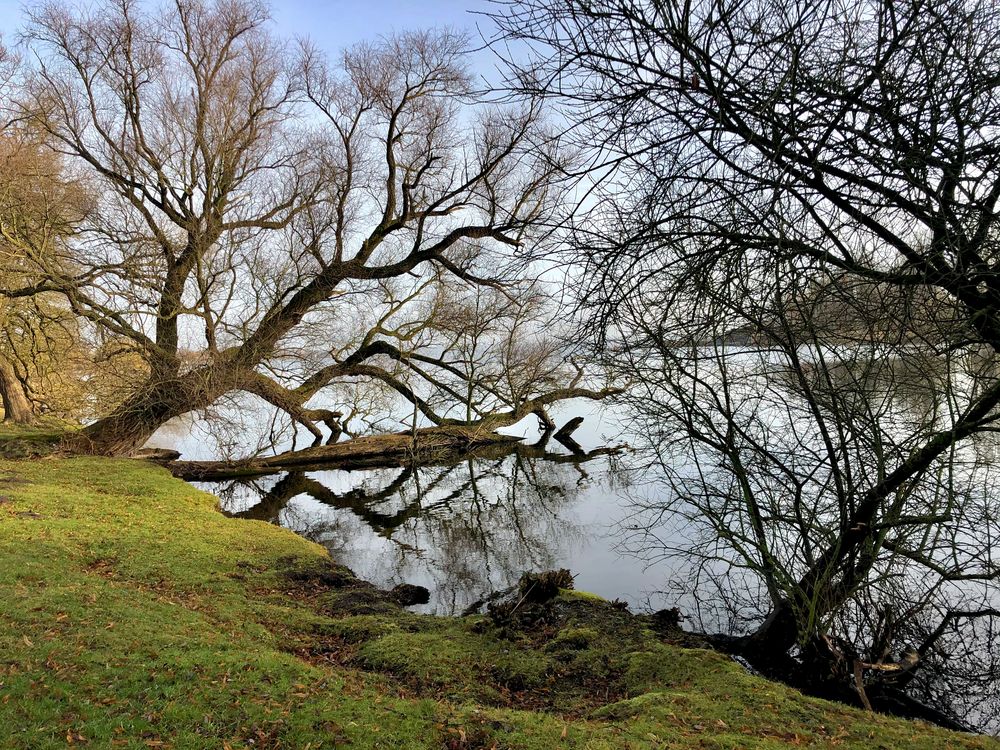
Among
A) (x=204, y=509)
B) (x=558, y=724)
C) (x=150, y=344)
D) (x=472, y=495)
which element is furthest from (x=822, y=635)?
(x=150, y=344)


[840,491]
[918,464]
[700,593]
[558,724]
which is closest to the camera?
[558,724]

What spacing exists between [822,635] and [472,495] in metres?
10.6

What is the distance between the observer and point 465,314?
1747 centimetres

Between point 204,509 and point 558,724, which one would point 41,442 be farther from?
point 558,724

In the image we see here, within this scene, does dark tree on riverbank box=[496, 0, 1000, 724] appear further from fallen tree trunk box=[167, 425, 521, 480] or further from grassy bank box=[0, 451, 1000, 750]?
fallen tree trunk box=[167, 425, 521, 480]

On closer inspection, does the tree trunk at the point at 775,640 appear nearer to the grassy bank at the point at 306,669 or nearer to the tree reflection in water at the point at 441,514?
the grassy bank at the point at 306,669

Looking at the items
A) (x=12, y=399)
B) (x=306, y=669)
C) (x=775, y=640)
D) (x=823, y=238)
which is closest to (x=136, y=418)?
(x=12, y=399)

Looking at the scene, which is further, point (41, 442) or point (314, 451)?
point (314, 451)

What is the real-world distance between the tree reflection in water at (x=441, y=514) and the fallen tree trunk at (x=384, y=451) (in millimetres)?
629

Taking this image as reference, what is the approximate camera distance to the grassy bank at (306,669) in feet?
12.1

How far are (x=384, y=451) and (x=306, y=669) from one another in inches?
617

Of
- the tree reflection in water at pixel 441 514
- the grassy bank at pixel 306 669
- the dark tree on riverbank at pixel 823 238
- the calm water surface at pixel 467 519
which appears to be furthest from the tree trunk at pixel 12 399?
the dark tree on riverbank at pixel 823 238

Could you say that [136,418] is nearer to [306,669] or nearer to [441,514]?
[441,514]

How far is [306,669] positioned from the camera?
4.57 m
